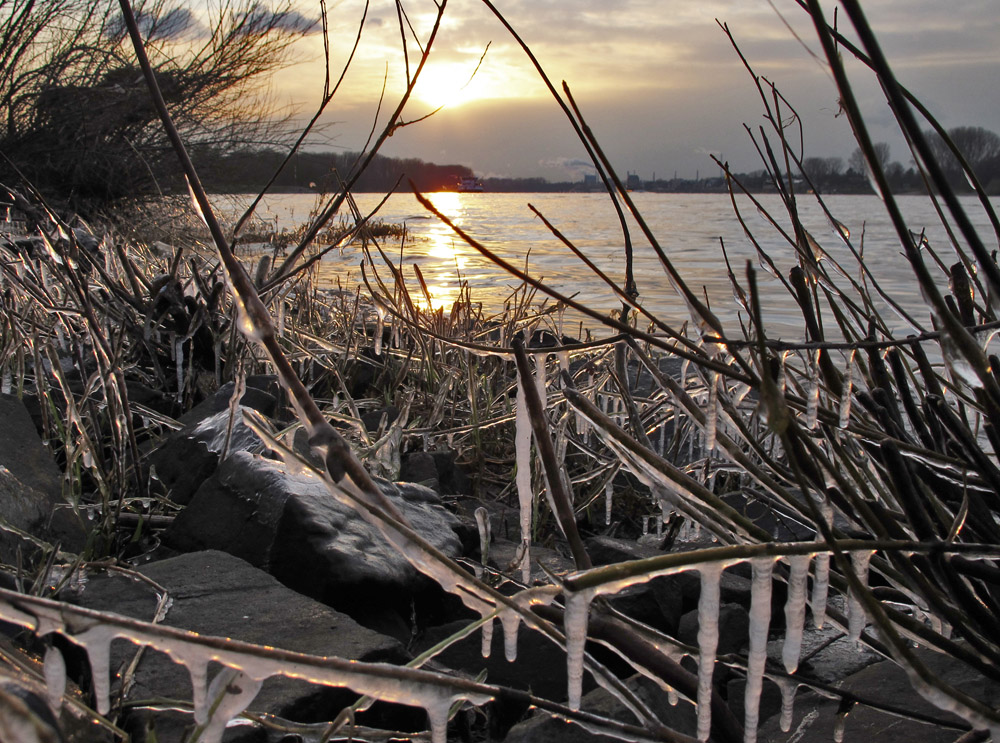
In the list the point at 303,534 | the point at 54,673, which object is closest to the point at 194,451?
the point at 303,534

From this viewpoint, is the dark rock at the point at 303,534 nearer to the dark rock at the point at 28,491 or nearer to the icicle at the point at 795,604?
the dark rock at the point at 28,491

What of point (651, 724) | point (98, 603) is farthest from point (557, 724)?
point (98, 603)

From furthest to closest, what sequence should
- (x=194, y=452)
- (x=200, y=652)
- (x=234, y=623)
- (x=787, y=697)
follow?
1. (x=194, y=452)
2. (x=234, y=623)
3. (x=787, y=697)
4. (x=200, y=652)

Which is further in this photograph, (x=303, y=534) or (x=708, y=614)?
(x=303, y=534)

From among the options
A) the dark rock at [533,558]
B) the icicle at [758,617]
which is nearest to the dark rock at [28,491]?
the dark rock at [533,558]

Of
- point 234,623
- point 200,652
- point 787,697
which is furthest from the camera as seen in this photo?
point 234,623

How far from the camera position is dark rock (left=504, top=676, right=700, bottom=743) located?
1.17m

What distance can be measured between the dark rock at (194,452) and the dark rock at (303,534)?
243 mm

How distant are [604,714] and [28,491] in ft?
4.46

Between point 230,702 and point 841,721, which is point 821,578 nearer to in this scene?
point 841,721

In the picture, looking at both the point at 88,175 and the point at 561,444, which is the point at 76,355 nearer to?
the point at 561,444

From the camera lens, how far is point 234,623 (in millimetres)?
1421

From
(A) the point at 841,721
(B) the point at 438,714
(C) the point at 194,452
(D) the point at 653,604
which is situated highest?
(B) the point at 438,714

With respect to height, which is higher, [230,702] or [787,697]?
[230,702]
